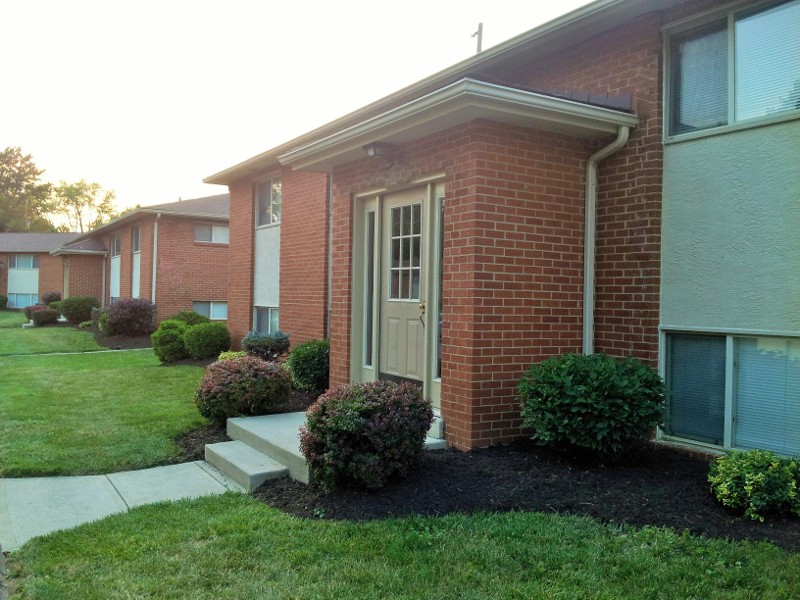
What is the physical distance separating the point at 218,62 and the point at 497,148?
6.49 metres

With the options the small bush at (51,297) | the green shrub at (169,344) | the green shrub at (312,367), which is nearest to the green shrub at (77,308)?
the small bush at (51,297)

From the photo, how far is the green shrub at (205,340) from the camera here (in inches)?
557

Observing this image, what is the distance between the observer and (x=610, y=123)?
625 centimetres

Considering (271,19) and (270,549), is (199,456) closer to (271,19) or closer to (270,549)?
(270,549)

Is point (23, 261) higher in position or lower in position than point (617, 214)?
higher

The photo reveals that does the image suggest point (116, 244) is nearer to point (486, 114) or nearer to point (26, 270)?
point (26, 270)

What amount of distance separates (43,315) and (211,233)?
35.7 feet

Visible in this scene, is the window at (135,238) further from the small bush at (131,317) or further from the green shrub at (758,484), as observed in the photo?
the green shrub at (758,484)

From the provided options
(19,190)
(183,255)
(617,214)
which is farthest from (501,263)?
(19,190)

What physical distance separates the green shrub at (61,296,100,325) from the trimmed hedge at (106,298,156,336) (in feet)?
23.5

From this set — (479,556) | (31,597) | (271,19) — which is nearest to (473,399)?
(479,556)

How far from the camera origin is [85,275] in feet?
103

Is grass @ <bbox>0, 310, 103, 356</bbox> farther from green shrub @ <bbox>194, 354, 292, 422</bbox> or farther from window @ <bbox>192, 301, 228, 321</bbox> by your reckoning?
green shrub @ <bbox>194, 354, 292, 422</bbox>

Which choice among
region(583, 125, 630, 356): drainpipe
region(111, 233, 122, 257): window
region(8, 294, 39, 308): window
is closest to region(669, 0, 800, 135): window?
region(583, 125, 630, 356): drainpipe
